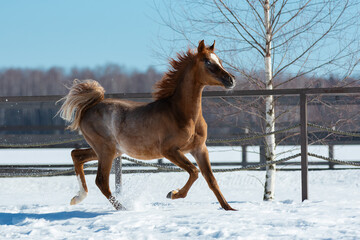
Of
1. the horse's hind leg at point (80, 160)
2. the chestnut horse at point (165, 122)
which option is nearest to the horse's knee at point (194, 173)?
the chestnut horse at point (165, 122)

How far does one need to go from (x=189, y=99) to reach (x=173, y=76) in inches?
13.2

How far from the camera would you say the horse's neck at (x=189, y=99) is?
3.84 metres

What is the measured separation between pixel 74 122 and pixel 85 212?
35.9 inches

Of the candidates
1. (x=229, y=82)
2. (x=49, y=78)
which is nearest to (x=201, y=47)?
(x=229, y=82)

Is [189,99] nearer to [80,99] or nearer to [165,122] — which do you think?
[165,122]

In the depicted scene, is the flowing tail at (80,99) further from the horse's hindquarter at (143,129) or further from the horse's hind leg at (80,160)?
the horse's hind leg at (80,160)

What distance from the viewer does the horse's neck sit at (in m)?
3.84

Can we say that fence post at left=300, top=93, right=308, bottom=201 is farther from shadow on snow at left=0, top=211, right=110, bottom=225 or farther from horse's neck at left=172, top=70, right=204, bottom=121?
shadow on snow at left=0, top=211, right=110, bottom=225

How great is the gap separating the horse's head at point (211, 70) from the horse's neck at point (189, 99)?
0.10 m

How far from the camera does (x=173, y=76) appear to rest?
4082 millimetres

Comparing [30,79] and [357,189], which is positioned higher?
[30,79]

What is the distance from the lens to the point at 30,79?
4347cm

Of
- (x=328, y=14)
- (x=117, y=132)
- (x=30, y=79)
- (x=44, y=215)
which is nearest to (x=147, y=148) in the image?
(x=117, y=132)

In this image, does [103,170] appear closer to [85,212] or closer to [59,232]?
[85,212]
